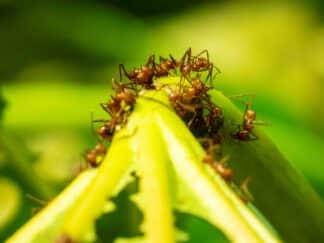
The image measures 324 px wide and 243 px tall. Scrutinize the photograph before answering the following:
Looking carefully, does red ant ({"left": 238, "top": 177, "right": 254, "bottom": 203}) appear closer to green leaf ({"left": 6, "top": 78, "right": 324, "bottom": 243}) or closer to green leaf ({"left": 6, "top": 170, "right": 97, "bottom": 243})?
green leaf ({"left": 6, "top": 78, "right": 324, "bottom": 243})

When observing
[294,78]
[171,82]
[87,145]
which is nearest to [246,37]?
[294,78]

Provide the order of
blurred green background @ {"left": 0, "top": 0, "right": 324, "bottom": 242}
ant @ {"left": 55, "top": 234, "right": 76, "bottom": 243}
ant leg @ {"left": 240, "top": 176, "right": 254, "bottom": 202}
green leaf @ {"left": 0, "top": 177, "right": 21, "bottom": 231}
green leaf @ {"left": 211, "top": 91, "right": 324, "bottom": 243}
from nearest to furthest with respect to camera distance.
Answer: ant @ {"left": 55, "top": 234, "right": 76, "bottom": 243} < ant leg @ {"left": 240, "top": 176, "right": 254, "bottom": 202} < green leaf @ {"left": 211, "top": 91, "right": 324, "bottom": 243} < green leaf @ {"left": 0, "top": 177, "right": 21, "bottom": 231} < blurred green background @ {"left": 0, "top": 0, "right": 324, "bottom": 242}

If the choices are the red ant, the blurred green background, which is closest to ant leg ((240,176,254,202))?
the red ant

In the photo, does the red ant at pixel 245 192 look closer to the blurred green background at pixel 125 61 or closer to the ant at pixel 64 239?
the ant at pixel 64 239

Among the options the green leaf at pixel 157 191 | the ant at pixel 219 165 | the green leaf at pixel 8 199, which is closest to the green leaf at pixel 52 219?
the green leaf at pixel 157 191

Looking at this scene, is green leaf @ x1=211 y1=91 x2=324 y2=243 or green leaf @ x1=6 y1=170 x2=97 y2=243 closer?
green leaf @ x1=6 y1=170 x2=97 y2=243

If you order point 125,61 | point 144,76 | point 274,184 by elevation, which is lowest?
point 125,61

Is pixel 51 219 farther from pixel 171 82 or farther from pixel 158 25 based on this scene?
pixel 158 25

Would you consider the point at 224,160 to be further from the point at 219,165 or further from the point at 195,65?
the point at 195,65

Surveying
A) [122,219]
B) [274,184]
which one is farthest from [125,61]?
[122,219]
